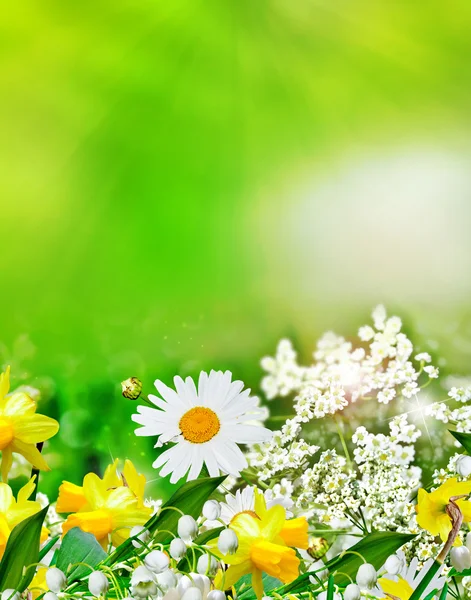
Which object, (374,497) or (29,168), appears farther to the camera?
(29,168)

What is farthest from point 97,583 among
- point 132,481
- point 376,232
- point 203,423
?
point 376,232

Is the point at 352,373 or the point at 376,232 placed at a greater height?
the point at 376,232

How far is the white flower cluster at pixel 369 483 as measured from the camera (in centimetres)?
74

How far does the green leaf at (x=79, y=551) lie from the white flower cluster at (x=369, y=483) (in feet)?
1.47

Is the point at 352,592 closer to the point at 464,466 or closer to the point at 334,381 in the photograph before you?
the point at 464,466

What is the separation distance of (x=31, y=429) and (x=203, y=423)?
0.17 meters

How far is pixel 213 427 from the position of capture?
20.1 inches

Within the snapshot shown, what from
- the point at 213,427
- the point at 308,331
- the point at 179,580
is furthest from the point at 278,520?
the point at 308,331

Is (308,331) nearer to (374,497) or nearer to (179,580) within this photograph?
(374,497)

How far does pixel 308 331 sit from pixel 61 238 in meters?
0.35

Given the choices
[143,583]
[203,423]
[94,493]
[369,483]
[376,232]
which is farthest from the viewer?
[376,232]

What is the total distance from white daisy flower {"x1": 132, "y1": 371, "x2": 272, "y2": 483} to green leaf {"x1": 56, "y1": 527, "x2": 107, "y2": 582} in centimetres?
16

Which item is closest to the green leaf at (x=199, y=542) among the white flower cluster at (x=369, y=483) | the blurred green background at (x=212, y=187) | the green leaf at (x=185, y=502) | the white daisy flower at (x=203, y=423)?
the green leaf at (x=185, y=502)

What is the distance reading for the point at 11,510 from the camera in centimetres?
31
